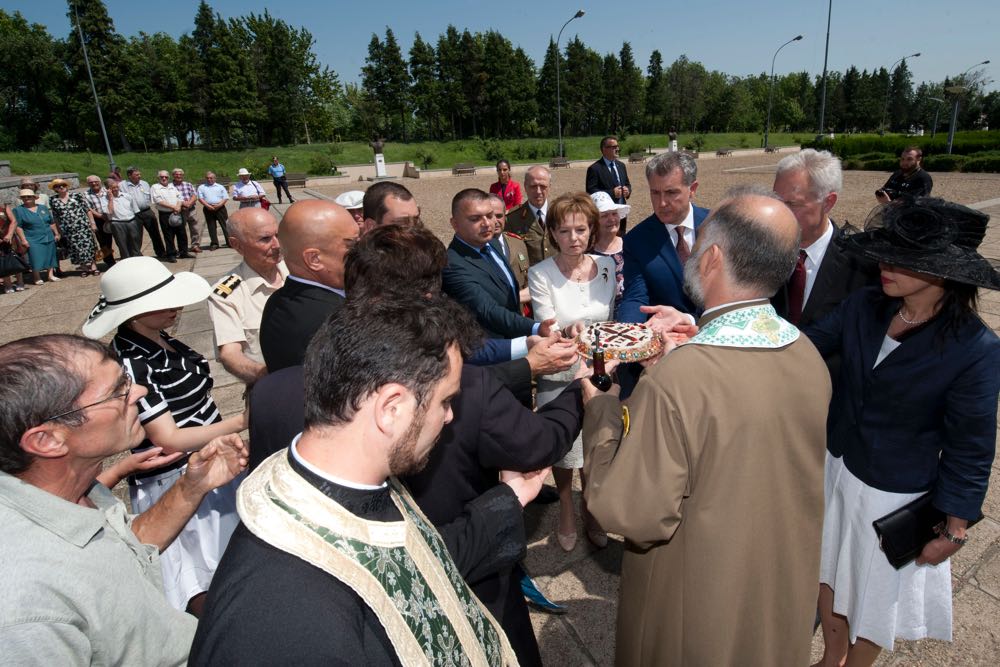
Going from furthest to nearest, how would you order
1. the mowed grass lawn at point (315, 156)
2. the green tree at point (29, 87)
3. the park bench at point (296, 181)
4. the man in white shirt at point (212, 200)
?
1. the green tree at point (29, 87)
2. the mowed grass lawn at point (315, 156)
3. the park bench at point (296, 181)
4. the man in white shirt at point (212, 200)

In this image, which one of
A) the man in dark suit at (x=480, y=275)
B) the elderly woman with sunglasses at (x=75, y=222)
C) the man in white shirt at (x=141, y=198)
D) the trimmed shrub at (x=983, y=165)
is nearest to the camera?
the man in dark suit at (x=480, y=275)

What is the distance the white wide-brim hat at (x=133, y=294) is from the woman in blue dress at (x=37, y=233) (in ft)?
36.4

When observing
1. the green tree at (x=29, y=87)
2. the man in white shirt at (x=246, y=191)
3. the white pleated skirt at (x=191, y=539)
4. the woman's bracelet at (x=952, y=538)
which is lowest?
the white pleated skirt at (x=191, y=539)

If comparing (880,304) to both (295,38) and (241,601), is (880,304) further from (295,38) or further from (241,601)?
(295,38)

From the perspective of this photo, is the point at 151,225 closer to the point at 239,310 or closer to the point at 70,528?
the point at 239,310

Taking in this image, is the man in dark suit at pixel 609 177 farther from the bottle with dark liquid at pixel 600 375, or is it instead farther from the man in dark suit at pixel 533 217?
the bottle with dark liquid at pixel 600 375

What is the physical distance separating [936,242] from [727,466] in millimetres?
1169

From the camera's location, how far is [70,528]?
137 cm

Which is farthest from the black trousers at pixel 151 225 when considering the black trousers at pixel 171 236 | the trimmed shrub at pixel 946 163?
the trimmed shrub at pixel 946 163

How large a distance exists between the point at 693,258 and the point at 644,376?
0.48 meters

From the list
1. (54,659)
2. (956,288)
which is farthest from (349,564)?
(956,288)

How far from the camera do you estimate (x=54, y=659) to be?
116cm

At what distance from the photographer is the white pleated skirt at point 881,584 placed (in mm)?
2230

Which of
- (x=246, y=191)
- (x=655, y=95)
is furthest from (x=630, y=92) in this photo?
(x=246, y=191)
